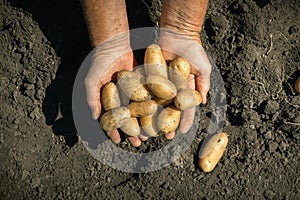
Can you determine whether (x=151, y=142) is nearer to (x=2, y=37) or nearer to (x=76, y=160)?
(x=76, y=160)

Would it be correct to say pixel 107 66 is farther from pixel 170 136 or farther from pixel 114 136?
pixel 170 136

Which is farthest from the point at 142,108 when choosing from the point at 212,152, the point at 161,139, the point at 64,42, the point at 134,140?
the point at 64,42

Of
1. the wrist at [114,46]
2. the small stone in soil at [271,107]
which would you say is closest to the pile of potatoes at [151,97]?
the wrist at [114,46]

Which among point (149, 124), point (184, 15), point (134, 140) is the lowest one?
point (134, 140)

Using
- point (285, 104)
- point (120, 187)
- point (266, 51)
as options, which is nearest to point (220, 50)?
point (266, 51)

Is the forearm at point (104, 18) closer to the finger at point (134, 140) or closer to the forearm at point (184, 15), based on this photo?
the forearm at point (184, 15)
